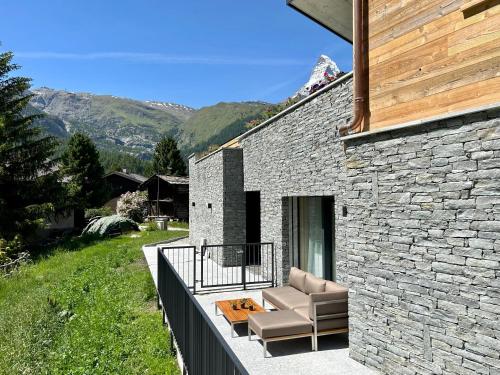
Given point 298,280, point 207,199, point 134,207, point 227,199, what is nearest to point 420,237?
point 298,280

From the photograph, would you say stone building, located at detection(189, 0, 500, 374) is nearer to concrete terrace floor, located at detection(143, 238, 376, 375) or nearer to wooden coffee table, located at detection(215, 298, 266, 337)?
concrete terrace floor, located at detection(143, 238, 376, 375)

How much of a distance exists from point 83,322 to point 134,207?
2908cm

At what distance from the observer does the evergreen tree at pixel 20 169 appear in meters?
22.7

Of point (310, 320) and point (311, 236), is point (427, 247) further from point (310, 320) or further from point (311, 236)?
point (311, 236)

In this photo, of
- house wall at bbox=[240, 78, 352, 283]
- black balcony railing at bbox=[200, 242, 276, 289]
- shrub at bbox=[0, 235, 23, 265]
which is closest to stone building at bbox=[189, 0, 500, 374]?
house wall at bbox=[240, 78, 352, 283]

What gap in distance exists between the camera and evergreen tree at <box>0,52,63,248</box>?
74.5ft

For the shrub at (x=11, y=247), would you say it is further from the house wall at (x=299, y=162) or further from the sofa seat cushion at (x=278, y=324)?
the sofa seat cushion at (x=278, y=324)

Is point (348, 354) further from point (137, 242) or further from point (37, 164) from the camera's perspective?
point (37, 164)

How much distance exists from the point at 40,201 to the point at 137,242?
7.47m

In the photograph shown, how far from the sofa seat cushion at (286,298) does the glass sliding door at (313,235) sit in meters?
1.03

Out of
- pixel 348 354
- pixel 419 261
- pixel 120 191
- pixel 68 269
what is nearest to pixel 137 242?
pixel 68 269

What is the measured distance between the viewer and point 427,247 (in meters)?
4.31

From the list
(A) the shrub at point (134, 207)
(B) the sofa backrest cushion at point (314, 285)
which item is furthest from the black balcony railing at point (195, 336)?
(A) the shrub at point (134, 207)

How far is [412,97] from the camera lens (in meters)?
4.57
